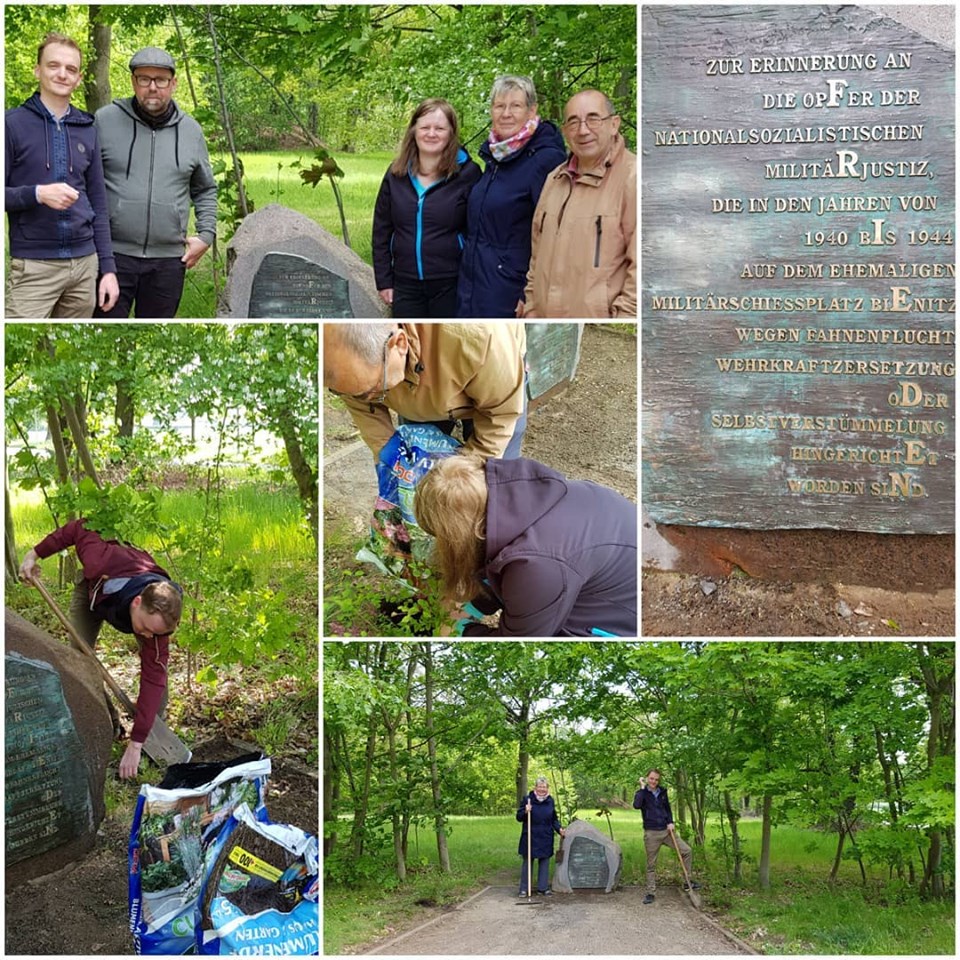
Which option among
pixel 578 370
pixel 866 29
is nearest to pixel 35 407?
pixel 578 370

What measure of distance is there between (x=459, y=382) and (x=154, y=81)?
2.13 metres

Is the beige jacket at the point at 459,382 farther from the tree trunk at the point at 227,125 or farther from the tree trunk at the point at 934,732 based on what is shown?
the tree trunk at the point at 934,732

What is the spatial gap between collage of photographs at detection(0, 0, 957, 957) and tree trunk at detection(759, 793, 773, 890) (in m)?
0.02

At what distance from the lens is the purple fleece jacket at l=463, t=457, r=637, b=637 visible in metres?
3.72

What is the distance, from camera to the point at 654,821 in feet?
16.2

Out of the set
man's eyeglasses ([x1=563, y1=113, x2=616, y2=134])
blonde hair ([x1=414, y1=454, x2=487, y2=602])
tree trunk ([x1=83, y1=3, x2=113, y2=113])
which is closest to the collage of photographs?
man's eyeglasses ([x1=563, y1=113, x2=616, y2=134])

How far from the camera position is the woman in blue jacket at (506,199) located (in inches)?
176

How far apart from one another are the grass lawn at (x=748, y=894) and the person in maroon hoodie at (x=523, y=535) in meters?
1.40

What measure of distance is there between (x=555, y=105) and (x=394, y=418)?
2.01 m

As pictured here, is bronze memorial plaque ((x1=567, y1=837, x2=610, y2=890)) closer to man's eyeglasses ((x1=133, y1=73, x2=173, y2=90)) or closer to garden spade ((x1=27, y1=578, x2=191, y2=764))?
garden spade ((x1=27, y1=578, x2=191, y2=764))

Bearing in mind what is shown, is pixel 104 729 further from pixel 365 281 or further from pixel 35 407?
pixel 365 281

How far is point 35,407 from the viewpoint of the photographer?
195 inches

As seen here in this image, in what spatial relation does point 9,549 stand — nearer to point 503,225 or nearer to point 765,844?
point 503,225

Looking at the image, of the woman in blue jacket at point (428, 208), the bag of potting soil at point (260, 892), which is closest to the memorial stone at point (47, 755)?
the bag of potting soil at point (260, 892)
